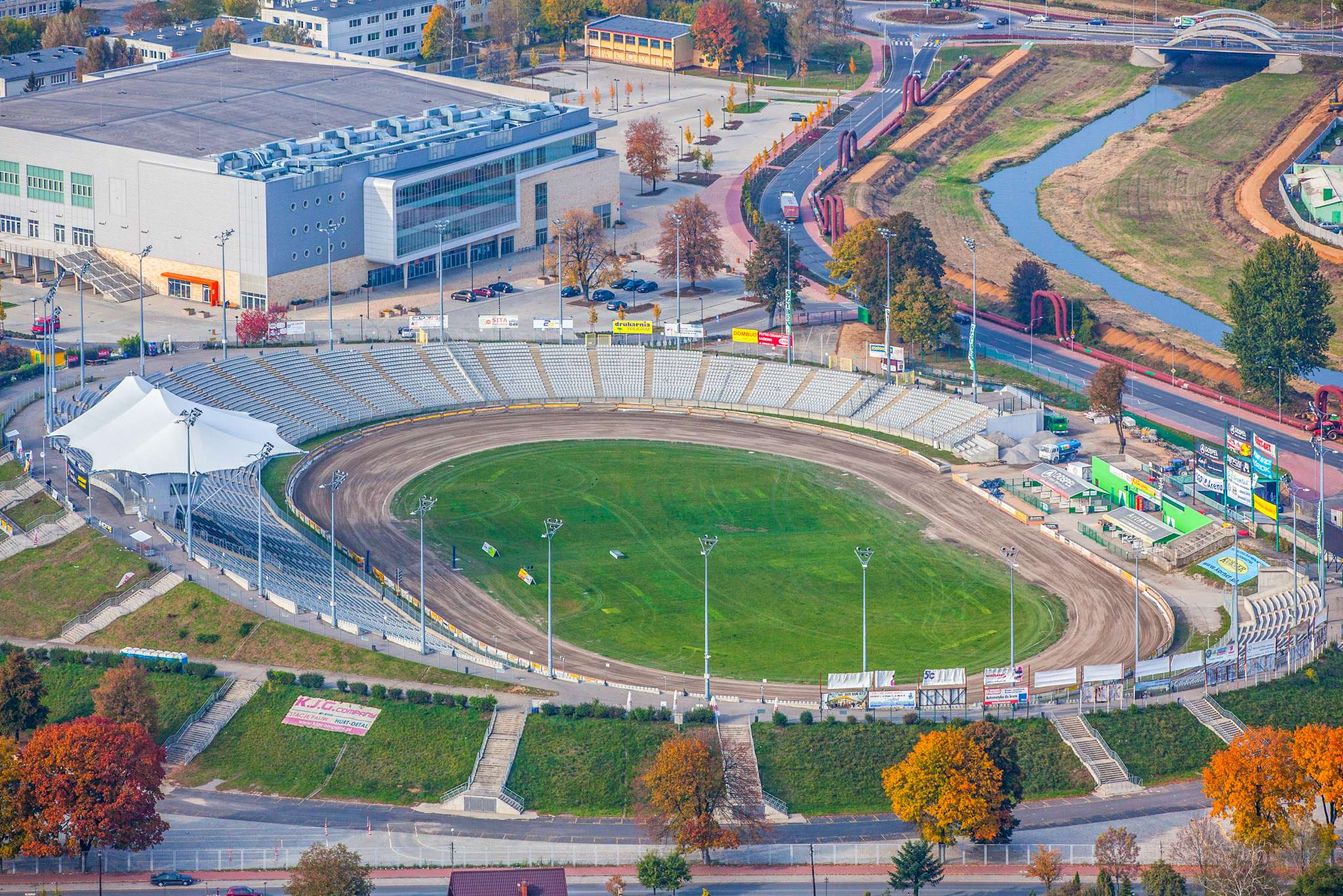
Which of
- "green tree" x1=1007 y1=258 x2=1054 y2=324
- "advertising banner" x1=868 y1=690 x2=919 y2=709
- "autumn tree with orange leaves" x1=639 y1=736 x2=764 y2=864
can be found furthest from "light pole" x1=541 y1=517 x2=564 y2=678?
"green tree" x1=1007 y1=258 x2=1054 y2=324

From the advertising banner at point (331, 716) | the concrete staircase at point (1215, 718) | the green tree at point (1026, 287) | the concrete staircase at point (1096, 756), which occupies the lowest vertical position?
the advertising banner at point (331, 716)

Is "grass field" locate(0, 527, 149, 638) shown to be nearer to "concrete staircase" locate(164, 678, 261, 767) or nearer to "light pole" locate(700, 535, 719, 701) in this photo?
"concrete staircase" locate(164, 678, 261, 767)

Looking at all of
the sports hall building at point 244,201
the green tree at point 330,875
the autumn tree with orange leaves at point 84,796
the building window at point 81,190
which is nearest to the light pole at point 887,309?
the sports hall building at point 244,201

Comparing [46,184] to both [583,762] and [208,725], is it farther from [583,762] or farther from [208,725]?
[583,762]

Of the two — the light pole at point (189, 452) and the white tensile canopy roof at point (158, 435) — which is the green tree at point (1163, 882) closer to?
the light pole at point (189, 452)

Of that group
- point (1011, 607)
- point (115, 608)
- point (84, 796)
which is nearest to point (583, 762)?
point (84, 796)

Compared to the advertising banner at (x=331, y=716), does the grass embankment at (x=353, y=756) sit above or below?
below

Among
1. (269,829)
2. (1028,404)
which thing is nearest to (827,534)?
(1028,404)
